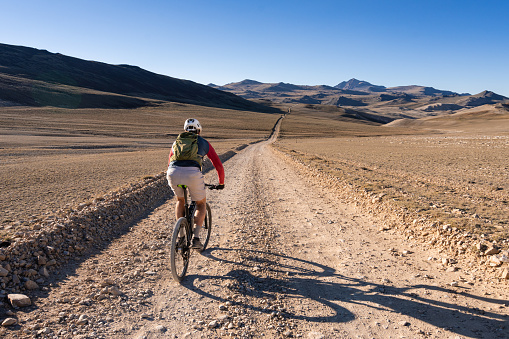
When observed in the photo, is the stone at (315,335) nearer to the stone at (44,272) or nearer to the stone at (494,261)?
the stone at (494,261)

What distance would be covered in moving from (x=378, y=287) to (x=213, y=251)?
3.42 m

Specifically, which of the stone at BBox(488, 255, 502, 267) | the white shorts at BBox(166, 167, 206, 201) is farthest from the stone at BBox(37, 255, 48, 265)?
the stone at BBox(488, 255, 502, 267)

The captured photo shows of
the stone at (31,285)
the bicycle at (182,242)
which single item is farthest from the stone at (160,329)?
the stone at (31,285)

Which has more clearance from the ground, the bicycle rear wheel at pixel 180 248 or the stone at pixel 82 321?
the bicycle rear wheel at pixel 180 248

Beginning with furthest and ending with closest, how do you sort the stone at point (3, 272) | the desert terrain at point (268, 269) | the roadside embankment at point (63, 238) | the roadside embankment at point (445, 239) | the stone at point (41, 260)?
1. the stone at point (41, 260)
2. the roadside embankment at point (445, 239)
3. the roadside embankment at point (63, 238)
4. the stone at point (3, 272)
5. the desert terrain at point (268, 269)

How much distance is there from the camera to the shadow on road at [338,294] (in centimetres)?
421

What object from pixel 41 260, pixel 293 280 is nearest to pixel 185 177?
pixel 293 280

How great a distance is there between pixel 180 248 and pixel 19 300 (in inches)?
94.8

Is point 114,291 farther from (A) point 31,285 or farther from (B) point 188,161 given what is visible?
(B) point 188,161

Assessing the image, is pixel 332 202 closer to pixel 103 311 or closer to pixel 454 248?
pixel 454 248

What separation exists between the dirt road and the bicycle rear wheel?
21 cm

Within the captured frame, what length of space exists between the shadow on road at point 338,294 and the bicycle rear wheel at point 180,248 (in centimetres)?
22

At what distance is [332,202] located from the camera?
11.1 m

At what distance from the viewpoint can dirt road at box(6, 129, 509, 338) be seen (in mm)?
4031
